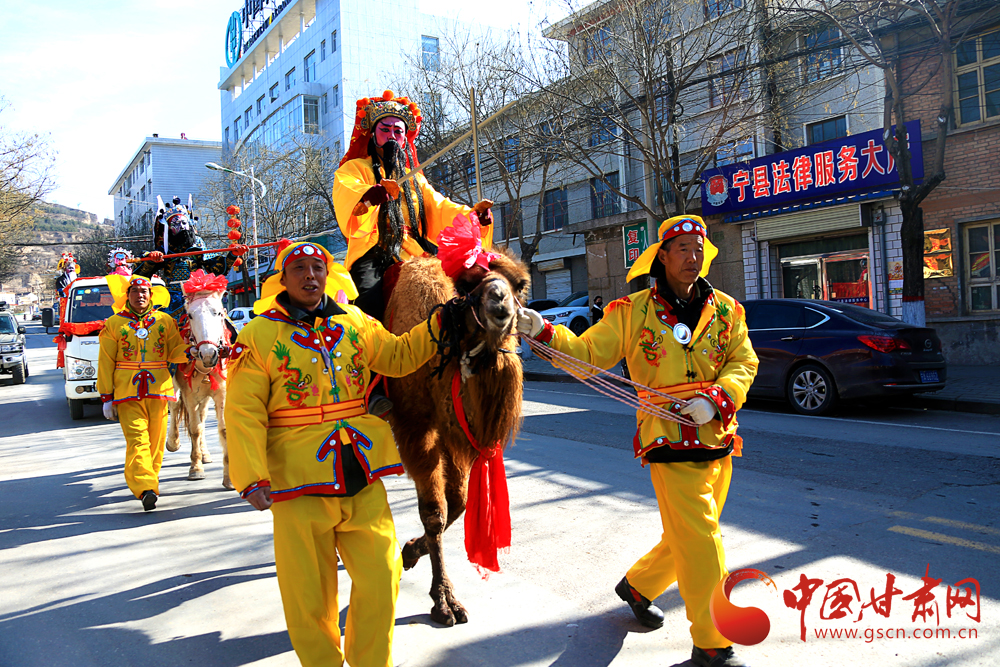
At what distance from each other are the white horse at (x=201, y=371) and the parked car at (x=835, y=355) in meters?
7.84

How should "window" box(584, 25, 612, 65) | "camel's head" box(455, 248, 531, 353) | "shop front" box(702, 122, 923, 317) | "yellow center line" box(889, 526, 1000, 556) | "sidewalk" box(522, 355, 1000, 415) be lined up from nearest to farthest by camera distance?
"camel's head" box(455, 248, 531, 353) → "yellow center line" box(889, 526, 1000, 556) → "sidewalk" box(522, 355, 1000, 415) → "window" box(584, 25, 612, 65) → "shop front" box(702, 122, 923, 317)

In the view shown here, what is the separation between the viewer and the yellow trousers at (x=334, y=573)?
9.16 ft

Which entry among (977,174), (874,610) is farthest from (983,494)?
(977,174)

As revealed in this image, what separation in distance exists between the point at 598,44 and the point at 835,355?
345 inches

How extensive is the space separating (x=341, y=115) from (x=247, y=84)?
25833 millimetres

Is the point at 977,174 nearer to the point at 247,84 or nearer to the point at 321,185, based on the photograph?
the point at 321,185

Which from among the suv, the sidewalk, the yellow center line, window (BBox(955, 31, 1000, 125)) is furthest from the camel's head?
the suv

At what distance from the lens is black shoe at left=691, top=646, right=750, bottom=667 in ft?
9.95

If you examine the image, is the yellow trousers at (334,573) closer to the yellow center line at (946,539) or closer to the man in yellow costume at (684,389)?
the man in yellow costume at (684,389)

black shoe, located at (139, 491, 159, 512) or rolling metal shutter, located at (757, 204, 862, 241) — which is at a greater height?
→ rolling metal shutter, located at (757, 204, 862, 241)

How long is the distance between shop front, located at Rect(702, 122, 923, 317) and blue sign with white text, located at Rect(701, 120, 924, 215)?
0.07 ft

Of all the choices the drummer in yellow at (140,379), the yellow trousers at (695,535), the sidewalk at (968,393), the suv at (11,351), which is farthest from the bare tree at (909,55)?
the suv at (11,351)

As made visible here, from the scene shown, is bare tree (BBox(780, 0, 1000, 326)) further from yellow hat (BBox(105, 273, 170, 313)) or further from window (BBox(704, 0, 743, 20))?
yellow hat (BBox(105, 273, 170, 313))

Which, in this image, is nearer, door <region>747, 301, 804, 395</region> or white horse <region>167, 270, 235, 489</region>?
white horse <region>167, 270, 235, 489</region>
